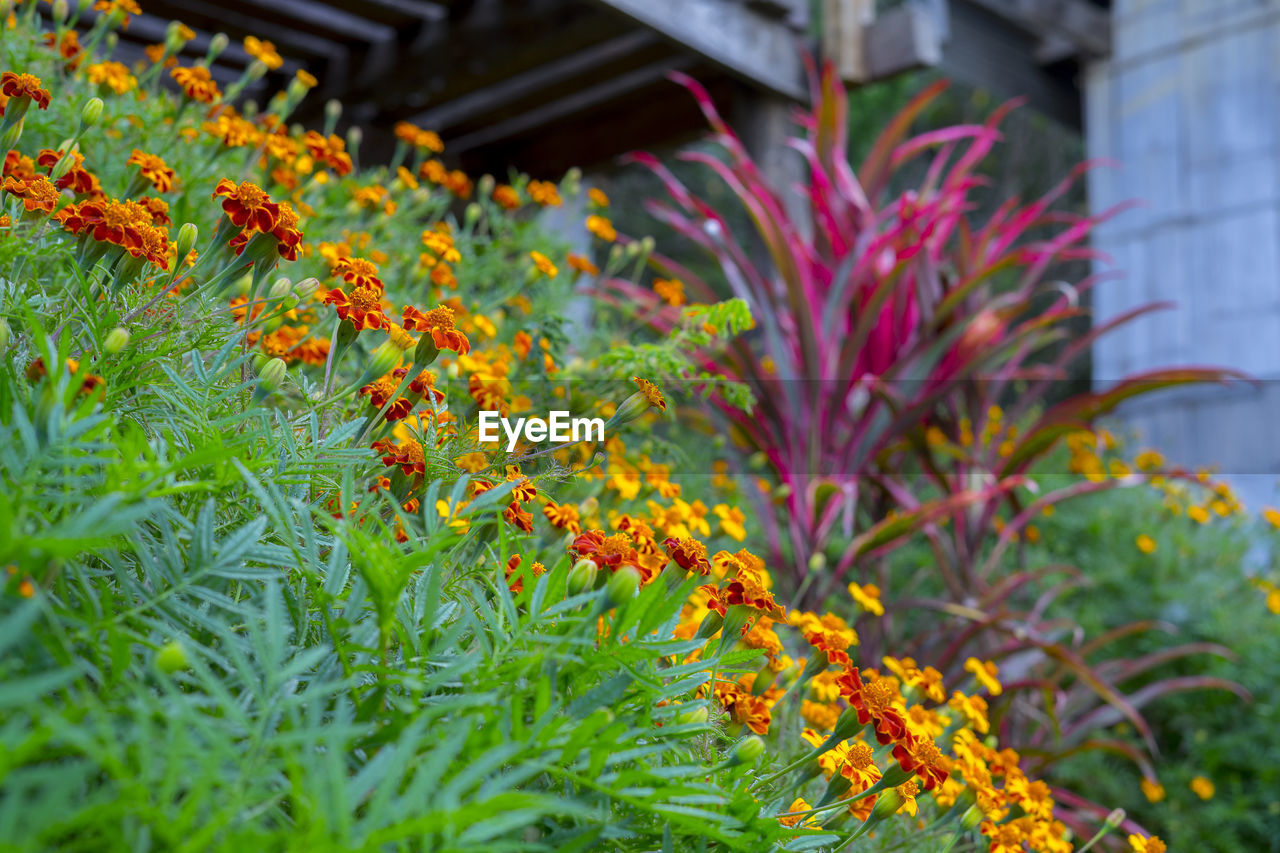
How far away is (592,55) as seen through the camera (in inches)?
119

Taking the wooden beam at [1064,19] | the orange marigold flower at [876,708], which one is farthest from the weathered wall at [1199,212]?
the orange marigold flower at [876,708]

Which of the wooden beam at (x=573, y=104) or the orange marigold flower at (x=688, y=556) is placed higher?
the wooden beam at (x=573, y=104)

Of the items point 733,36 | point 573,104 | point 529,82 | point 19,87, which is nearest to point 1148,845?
point 19,87

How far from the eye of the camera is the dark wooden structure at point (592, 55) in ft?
8.46

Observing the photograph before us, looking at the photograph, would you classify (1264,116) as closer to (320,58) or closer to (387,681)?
(320,58)

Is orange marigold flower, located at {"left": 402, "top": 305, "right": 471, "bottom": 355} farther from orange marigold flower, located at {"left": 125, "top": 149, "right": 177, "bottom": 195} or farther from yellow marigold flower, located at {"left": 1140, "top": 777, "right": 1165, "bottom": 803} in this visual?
yellow marigold flower, located at {"left": 1140, "top": 777, "right": 1165, "bottom": 803}

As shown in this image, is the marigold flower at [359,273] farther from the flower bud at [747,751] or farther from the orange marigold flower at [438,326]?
the flower bud at [747,751]

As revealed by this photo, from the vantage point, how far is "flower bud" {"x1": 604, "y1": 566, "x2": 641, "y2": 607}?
0.50 m

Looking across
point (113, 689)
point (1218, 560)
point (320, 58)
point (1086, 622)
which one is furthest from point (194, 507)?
point (320, 58)

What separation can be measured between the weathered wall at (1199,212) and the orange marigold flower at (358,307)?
10.0 feet

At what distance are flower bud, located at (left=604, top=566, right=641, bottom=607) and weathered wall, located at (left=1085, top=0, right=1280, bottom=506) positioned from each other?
3068 mm

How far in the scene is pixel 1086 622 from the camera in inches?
81.0

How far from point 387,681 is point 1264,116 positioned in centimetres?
358

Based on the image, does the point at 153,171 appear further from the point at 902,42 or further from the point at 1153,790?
the point at 902,42
